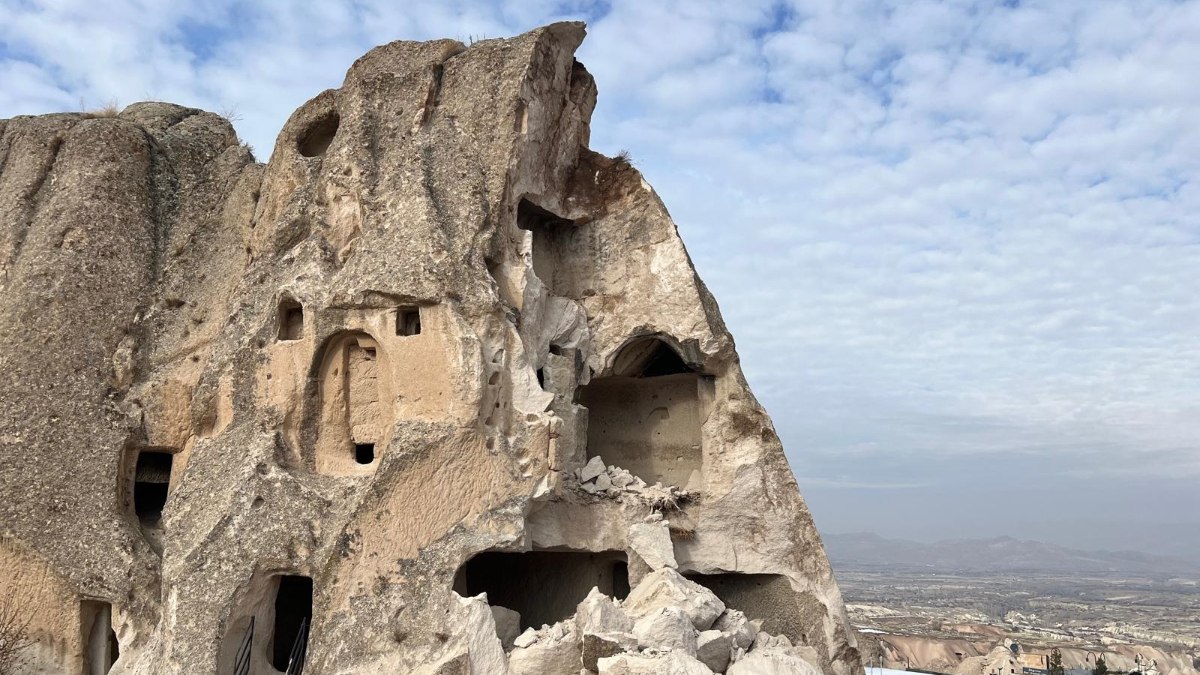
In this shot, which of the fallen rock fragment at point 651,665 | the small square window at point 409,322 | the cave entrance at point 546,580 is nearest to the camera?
the fallen rock fragment at point 651,665

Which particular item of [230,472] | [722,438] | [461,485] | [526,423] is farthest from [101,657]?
[722,438]

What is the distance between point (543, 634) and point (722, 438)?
4199 mm

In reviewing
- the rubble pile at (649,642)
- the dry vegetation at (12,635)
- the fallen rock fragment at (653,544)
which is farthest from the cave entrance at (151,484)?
the fallen rock fragment at (653,544)

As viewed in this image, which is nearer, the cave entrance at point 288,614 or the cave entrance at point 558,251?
the cave entrance at point 288,614

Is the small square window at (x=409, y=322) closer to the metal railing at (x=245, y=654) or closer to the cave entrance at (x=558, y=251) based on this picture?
the cave entrance at (x=558, y=251)

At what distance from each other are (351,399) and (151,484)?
10.6 ft

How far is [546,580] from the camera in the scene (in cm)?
1229

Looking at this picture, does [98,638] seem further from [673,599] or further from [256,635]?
[673,599]

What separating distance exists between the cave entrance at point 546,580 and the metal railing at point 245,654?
2867 mm

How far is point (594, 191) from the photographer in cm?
1310

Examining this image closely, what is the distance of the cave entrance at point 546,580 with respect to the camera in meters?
12.0

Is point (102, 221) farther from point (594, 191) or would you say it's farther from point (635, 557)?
point (635, 557)

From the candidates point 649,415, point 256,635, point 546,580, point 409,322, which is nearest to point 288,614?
point 256,635

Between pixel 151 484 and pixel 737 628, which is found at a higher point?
pixel 151 484
